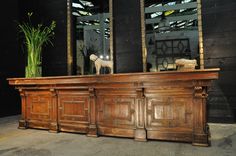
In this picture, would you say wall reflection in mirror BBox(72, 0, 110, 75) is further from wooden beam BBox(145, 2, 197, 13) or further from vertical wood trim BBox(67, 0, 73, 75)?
wooden beam BBox(145, 2, 197, 13)

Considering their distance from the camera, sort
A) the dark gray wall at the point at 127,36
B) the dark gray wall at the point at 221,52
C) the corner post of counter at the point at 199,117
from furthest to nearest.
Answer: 1. the dark gray wall at the point at 127,36
2. the dark gray wall at the point at 221,52
3. the corner post of counter at the point at 199,117

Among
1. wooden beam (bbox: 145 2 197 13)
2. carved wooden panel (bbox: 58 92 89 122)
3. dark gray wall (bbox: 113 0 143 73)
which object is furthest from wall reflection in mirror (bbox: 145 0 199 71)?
carved wooden panel (bbox: 58 92 89 122)

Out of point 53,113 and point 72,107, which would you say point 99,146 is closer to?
point 72,107

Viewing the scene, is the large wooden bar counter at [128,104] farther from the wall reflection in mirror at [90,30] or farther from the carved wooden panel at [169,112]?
the wall reflection in mirror at [90,30]

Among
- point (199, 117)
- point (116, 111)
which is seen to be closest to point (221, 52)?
point (199, 117)

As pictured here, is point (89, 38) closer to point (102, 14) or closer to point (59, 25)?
point (102, 14)

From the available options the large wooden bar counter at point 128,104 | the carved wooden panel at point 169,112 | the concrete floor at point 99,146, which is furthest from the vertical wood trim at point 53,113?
the carved wooden panel at point 169,112

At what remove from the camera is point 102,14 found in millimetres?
6824

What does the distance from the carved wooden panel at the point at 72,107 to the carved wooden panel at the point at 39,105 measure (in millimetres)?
227

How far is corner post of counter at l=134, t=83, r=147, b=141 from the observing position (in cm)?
264

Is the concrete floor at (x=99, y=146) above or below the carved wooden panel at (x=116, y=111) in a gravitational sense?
below

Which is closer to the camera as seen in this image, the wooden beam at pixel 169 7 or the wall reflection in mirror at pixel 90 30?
the wooden beam at pixel 169 7

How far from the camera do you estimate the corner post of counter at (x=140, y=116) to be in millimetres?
2643

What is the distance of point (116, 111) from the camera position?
2.81 m
